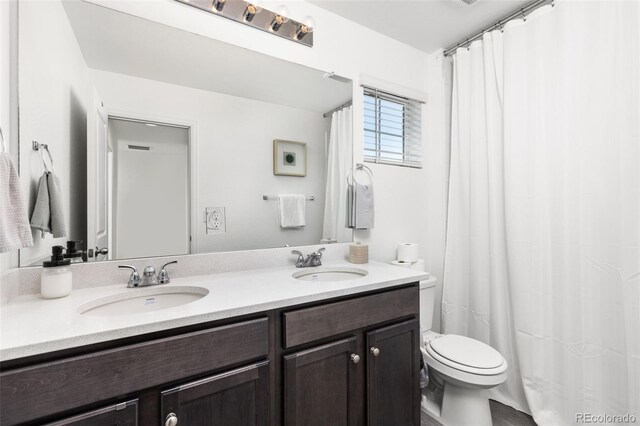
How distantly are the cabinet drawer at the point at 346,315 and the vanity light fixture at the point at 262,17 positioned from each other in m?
1.47

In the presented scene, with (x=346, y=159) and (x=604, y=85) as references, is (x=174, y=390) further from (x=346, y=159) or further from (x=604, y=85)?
(x=604, y=85)

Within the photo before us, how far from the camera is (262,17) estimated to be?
1.57 m

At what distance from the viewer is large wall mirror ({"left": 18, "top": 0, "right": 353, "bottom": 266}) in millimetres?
1148

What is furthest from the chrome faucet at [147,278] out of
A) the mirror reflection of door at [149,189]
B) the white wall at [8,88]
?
the white wall at [8,88]

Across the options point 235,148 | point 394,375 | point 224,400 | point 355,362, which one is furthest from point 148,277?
point 394,375

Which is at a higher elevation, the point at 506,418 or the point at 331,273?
the point at 331,273

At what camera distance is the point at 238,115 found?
1.57 metres

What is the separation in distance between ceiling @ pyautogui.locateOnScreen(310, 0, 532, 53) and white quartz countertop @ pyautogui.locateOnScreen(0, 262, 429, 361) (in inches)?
63.1

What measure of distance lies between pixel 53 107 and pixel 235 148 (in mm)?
726

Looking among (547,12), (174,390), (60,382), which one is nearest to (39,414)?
(60,382)

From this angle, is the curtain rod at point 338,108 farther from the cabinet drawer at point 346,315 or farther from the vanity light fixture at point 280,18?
the cabinet drawer at point 346,315

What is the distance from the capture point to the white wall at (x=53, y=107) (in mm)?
1079

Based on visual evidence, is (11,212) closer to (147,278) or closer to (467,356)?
(147,278)

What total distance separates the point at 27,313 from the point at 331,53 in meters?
1.89
